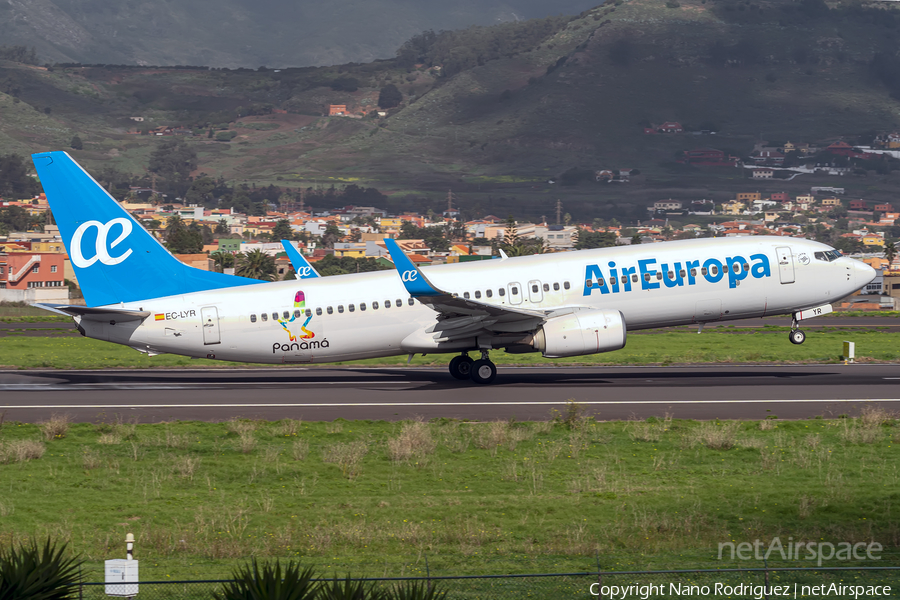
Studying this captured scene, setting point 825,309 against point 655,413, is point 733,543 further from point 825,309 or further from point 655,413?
point 825,309

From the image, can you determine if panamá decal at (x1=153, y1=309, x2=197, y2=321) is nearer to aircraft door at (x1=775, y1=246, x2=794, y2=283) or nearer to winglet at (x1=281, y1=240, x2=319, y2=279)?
winglet at (x1=281, y1=240, x2=319, y2=279)

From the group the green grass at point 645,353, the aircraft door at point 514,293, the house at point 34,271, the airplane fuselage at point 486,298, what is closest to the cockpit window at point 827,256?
the airplane fuselage at point 486,298

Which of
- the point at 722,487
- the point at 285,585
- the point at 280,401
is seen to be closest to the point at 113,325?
the point at 280,401

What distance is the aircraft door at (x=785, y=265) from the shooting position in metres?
40.8

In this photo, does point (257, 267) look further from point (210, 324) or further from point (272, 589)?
point (272, 589)

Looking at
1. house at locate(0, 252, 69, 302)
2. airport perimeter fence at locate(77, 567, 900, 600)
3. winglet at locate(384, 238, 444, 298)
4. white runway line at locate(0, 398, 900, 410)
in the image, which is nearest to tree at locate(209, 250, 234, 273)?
house at locate(0, 252, 69, 302)

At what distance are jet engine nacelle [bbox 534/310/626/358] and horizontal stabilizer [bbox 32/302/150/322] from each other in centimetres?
1493

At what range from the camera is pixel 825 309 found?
136 ft

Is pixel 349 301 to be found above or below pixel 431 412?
above

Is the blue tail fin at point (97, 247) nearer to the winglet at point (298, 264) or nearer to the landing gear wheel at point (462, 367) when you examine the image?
the winglet at point (298, 264)

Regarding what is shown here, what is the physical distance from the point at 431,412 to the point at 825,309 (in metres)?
18.2

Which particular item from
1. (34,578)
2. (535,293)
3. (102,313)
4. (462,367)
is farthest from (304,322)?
(34,578)

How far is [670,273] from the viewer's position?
131 ft

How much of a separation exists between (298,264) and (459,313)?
916 cm
